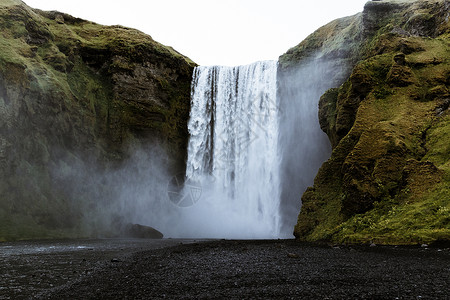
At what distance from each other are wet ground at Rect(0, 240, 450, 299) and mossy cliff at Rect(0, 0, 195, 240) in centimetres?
1745

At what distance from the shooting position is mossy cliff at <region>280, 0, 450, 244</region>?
11445 millimetres

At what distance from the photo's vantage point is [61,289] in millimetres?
6664

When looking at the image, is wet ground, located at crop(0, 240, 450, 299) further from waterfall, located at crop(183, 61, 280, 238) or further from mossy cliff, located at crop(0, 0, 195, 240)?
waterfall, located at crop(183, 61, 280, 238)

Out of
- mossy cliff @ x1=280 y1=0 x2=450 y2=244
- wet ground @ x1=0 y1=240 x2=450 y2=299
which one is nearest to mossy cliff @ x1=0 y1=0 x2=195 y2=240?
wet ground @ x1=0 y1=240 x2=450 y2=299

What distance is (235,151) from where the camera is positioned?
36250 mm

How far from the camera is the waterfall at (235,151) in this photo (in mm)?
33406

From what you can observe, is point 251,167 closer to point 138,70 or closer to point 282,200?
point 282,200

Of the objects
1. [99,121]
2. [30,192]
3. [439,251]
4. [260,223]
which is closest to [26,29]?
[99,121]

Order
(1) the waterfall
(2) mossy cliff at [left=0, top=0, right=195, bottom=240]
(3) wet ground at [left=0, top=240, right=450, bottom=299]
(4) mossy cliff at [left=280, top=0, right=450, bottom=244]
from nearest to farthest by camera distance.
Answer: (3) wet ground at [left=0, top=240, right=450, bottom=299] → (4) mossy cliff at [left=280, top=0, right=450, bottom=244] → (2) mossy cliff at [left=0, top=0, right=195, bottom=240] → (1) the waterfall

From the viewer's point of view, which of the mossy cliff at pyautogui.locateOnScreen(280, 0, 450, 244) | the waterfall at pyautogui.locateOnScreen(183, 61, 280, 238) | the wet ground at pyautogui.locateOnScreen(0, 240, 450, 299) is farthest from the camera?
the waterfall at pyautogui.locateOnScreen(183, 61, 280, 238)

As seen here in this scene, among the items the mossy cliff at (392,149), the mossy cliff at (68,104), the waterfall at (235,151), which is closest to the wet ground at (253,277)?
the mossy cliff at (392,149)

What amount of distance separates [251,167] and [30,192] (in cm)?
2054

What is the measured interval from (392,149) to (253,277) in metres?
9.75

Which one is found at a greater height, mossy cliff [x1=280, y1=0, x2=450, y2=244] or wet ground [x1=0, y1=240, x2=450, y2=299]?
mossy cliff [x1=280, y1=0, x2=450, y2=244]
